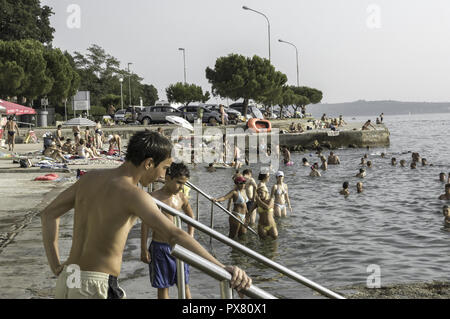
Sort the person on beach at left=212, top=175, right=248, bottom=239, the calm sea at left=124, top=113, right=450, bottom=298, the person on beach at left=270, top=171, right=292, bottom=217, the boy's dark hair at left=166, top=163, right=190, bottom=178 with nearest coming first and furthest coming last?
the boy's dark hair at left=166, top=163, right=190, bottom=178
the calm sea at left=124, top=113, right=450, bottom=298
the person on beach at left=212, top=175, right=248, bottom=239
the person on beach at left=270, top=171, right=292, bottom=217

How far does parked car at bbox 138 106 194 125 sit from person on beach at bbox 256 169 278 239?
1383 inches

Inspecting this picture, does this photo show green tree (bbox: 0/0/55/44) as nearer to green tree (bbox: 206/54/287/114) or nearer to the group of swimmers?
green tree (bbox: 206/54/287/114)

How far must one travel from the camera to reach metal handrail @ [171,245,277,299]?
7.91 ft

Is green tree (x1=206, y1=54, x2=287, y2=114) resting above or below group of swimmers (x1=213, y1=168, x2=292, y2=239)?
above

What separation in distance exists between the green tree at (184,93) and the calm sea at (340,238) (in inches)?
2197

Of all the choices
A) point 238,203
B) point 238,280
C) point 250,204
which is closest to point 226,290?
point 238,280

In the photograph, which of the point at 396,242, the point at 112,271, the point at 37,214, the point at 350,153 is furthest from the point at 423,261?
the point at 350,153

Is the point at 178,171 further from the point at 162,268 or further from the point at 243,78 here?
the point at 243,78

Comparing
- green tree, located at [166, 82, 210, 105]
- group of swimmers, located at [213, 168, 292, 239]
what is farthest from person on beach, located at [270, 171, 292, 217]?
green tree, located at [166, 82, 210, 105]

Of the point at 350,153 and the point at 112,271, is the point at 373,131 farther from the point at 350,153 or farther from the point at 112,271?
the point at 112,271

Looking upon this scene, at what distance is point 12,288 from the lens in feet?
21.9

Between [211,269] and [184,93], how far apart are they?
81950mm

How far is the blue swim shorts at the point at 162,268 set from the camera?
5.63 metres
